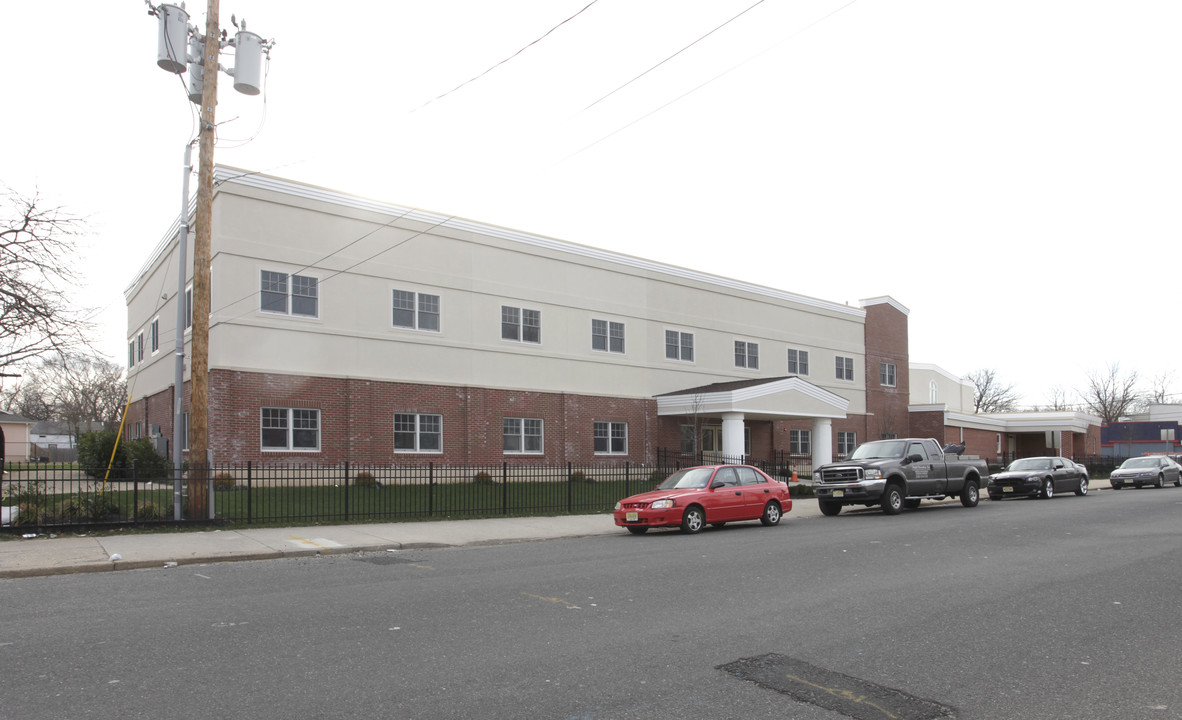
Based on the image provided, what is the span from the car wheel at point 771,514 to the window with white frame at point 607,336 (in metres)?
17.0

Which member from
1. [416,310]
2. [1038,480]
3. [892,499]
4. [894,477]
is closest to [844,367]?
[1038,480]

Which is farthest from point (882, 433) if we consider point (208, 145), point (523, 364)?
point (208, 145)

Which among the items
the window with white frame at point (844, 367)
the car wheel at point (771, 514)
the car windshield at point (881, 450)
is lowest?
the car wheel at point (771, 514)

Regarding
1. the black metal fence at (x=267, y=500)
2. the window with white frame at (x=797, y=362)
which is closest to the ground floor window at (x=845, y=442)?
the window with white frame at (x=797, y=362)

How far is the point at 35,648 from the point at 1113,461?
6028cm

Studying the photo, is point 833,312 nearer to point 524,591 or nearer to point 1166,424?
point 1166,424

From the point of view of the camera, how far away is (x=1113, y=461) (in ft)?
174

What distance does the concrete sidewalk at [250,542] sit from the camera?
1180 centimetres

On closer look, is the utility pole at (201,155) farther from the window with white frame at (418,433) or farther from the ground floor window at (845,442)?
the ground floor window at (845,442)

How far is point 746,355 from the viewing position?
136ft

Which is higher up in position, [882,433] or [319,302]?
[319,302]

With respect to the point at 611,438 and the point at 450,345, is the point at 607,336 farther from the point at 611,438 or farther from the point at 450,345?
the point at 450,345

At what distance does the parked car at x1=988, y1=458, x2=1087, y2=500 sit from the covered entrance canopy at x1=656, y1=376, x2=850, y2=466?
9509mm

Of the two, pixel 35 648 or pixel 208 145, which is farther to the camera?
pixel 208 145
